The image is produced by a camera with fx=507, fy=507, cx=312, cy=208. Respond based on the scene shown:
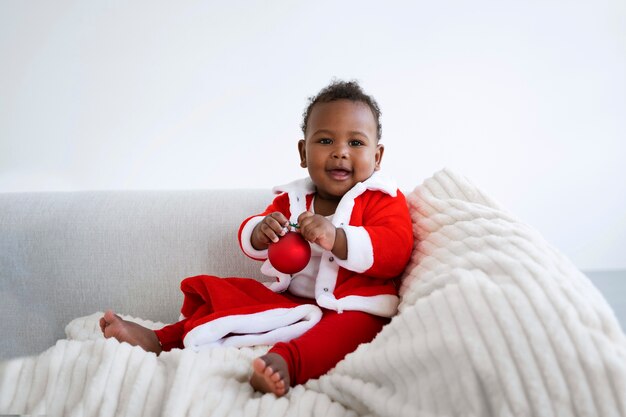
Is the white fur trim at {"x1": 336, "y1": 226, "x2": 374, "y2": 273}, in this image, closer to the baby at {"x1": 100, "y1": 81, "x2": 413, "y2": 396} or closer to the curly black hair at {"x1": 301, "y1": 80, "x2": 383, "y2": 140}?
the baby at {"x1": 100, "y1": 81, "x2": 413, "y2": 396}

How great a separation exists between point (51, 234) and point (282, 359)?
956 mm

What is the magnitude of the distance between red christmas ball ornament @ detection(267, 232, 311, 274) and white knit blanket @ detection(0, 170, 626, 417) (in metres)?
0.19

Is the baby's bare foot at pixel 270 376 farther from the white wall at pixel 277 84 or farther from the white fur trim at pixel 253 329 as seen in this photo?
the white wall at pixel 277 84

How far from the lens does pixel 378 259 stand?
3.62 ft

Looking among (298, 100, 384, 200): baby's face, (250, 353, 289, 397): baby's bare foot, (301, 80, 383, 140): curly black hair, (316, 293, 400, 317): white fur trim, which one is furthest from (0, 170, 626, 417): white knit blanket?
(301, 80, 383, 140): curly black hair

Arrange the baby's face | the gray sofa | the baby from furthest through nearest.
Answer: the gray sofa, the baby's face, the baby

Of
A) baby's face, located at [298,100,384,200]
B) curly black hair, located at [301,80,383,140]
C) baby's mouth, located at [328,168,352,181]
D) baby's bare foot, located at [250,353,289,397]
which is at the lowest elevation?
baby's bare foot, located at [250,353,289,397]

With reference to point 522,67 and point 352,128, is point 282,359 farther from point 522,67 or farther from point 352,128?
point 522,67

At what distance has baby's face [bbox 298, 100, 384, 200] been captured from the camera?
1.29m

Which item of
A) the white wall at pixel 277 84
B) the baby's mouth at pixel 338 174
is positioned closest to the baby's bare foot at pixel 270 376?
the baby's mouth at pixel 338 174

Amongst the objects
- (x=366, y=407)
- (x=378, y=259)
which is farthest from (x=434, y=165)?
(x=366, y=407)

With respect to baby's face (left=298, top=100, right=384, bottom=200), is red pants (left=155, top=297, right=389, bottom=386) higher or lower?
lower

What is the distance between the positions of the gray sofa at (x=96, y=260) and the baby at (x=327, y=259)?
0.24 metres

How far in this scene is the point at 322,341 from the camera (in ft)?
3.21
